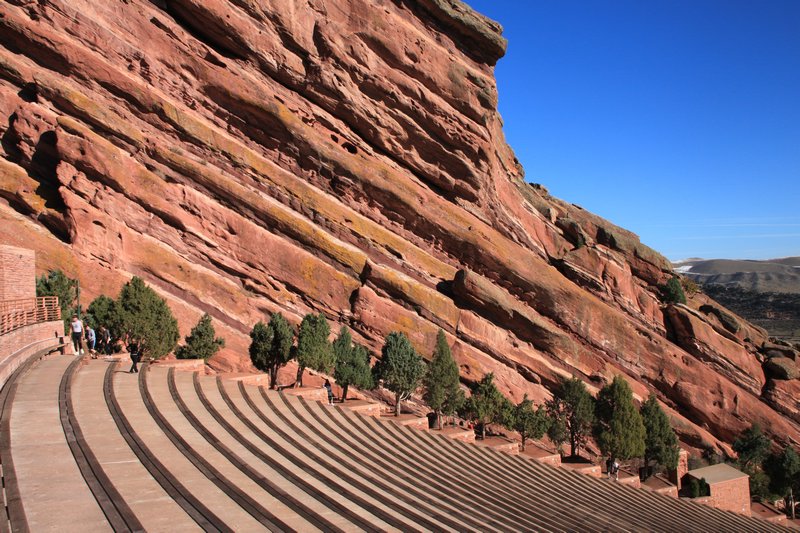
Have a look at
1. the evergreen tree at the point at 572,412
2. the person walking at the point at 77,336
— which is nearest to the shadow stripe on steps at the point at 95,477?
the person walking at the point at 77,336

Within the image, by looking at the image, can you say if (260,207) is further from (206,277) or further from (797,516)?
(797,516)

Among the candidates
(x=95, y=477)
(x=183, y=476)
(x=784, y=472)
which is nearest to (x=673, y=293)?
(x=784, y=472)

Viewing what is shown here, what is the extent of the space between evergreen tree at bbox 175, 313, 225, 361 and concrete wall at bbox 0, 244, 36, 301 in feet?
23.9

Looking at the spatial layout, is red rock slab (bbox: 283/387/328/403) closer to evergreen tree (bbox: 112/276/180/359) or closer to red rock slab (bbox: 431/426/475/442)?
red rock slab (bbox: 431/426/475/442)

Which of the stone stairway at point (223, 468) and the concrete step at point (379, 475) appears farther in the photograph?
the concrete step at point (379, 475)

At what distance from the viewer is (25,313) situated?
16.4 metres

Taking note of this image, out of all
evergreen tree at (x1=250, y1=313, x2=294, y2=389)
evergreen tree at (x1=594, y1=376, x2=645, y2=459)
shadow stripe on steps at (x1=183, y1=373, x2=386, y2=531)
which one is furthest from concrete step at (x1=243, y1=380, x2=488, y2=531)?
evergreen tree at (x1=594, y1=376, x2=645, y2=459)

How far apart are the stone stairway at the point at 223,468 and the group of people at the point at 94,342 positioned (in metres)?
0.72

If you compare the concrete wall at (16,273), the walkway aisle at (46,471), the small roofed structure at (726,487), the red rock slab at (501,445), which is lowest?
the small roofed structure at (726,487)

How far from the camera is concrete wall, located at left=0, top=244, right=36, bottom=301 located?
16562mm

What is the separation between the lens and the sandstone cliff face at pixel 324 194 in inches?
1106

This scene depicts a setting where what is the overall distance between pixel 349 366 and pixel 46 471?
18.8 m

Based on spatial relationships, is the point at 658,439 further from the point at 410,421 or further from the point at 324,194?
the point at 324,194

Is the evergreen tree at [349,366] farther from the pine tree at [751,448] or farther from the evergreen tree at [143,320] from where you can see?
the pine tree at [751,448]
